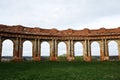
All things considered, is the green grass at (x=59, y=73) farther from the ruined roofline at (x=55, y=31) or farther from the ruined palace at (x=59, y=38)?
the ruined roofline at (x=55, y=31)

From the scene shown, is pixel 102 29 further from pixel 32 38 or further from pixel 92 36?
pixel 32 38

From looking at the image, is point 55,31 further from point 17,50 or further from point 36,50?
point 17,50

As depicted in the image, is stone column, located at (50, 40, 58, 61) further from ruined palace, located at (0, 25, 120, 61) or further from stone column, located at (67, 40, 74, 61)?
stone column, located at (67, 40, 74, 61)

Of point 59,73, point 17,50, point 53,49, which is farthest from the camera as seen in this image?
point 53,49

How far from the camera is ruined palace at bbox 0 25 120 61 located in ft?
125

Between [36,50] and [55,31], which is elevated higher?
[55,31]

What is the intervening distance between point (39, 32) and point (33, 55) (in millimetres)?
5242

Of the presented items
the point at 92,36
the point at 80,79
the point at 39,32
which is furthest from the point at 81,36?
the point at 80,79

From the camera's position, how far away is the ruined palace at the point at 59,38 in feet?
125

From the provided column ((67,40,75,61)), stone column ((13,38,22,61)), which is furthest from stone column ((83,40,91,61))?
stone column ((13,38,22,61))

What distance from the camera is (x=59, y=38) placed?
138 ft

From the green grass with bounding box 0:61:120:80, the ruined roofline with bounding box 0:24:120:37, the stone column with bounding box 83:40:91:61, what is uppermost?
the ruined roofline with bounding box 0:24:120:37

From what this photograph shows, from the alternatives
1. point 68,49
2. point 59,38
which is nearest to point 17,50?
point 59,38

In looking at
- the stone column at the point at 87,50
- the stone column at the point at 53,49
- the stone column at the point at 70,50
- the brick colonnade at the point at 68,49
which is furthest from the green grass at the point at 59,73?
the stone column at the point at 70,50
